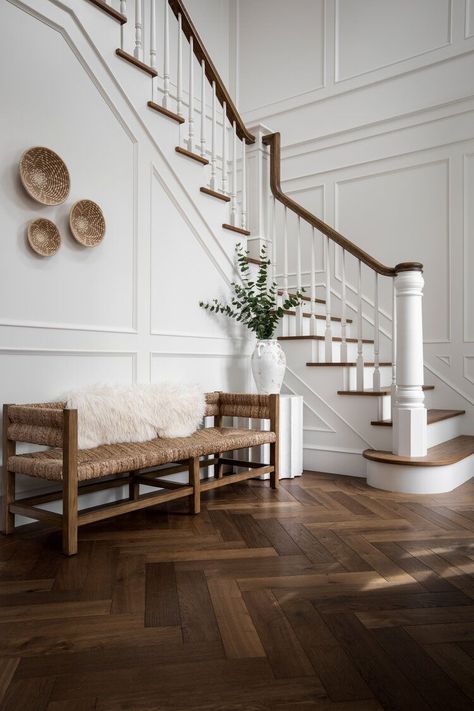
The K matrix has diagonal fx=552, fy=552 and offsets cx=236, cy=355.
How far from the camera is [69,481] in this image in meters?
2.20

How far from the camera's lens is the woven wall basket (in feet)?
8.52

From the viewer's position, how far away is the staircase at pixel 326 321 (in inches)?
131

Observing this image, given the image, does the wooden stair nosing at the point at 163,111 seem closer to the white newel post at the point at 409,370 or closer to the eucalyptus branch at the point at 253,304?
the eucalyptus branch at the point at 253,304

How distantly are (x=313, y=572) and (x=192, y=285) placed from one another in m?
2.13

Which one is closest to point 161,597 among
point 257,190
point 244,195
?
point 244,195

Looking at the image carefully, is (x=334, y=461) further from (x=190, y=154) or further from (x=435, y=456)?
(x=190, y=154)

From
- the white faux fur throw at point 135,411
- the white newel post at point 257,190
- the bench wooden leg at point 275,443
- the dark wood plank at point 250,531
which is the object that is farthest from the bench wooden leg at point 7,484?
the white newel post at point 257,190

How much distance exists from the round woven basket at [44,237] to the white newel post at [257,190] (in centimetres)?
184

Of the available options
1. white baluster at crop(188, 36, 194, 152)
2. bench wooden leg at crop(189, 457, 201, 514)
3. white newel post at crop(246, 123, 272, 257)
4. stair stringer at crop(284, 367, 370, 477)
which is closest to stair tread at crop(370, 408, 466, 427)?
stair stringer at crop(284, 367, 370, 477)

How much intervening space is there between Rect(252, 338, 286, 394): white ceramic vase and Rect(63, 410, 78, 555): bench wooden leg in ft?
5.41

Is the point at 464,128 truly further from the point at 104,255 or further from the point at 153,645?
the point at 153,645

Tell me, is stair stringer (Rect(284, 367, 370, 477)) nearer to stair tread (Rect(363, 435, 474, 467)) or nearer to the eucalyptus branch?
stair tread (Rect(363, 435, 474, 467))

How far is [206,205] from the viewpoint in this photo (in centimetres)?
375

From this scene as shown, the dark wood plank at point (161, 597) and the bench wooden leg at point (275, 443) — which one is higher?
the bench wooden leg at point (275, 443)
